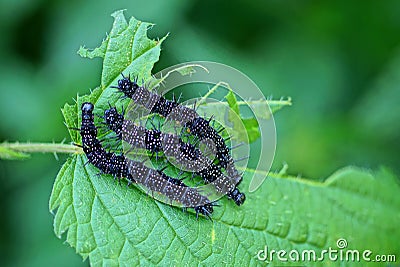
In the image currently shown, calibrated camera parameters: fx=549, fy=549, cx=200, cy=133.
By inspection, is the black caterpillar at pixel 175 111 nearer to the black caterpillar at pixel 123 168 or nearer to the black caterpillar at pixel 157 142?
the black caterpillar at pixel 157 142

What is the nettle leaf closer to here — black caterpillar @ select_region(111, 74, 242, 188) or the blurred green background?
black caterpillar @ select_region(111, 74, 242, 188)

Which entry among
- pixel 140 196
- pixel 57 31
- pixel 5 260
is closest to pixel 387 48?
pixel 57 31

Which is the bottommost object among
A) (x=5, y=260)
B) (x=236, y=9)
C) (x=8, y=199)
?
(x=5, y=260)

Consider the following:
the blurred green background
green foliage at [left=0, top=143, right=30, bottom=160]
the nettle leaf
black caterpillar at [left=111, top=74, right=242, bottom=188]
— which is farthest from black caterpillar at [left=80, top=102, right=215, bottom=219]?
the blurred green background

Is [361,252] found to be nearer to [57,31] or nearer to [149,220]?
[149,220]

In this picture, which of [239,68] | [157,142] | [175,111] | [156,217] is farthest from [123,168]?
[239,68]

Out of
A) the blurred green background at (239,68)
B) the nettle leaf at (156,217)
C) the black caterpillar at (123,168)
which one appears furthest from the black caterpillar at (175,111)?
the blurred green background at (239,68)

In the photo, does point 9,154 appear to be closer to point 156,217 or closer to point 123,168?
point 123,168
